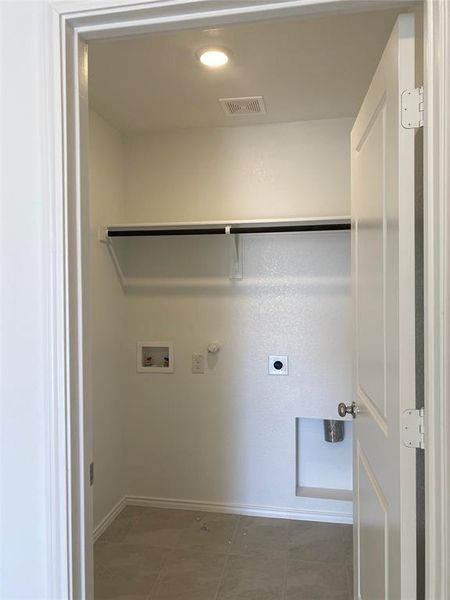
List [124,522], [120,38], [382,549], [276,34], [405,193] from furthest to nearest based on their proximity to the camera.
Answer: [124,522]
[276,34]
[382,549]
[120,38]
[405,193]

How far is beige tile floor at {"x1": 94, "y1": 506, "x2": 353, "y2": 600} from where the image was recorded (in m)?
2.17

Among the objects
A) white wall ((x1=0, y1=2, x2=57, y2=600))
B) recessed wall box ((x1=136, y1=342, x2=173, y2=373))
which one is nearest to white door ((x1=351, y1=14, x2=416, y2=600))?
white wall ((x1=0, y1=2, x2=57, y2=600))

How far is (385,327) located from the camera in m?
1.20

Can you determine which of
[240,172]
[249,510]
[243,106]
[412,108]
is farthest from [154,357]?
[412,108]

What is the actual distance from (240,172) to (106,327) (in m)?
1.32

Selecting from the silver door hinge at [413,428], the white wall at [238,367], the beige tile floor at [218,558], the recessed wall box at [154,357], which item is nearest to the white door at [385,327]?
the silver door hinge at [413,428]

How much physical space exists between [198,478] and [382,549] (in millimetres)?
1921

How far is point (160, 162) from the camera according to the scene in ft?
9.82

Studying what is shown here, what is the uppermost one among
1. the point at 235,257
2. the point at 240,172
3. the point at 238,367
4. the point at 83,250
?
the point at 240,172

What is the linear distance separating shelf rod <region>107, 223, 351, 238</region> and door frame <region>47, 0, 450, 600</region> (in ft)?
4.85

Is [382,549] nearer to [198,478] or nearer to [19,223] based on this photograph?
[19,223]

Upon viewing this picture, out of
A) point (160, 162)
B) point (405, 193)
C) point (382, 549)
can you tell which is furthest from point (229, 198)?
point (382, 549)

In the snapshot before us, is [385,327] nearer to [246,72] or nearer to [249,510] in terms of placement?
[246,72]

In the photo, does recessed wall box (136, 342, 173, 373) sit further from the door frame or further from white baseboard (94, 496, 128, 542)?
the door frame
